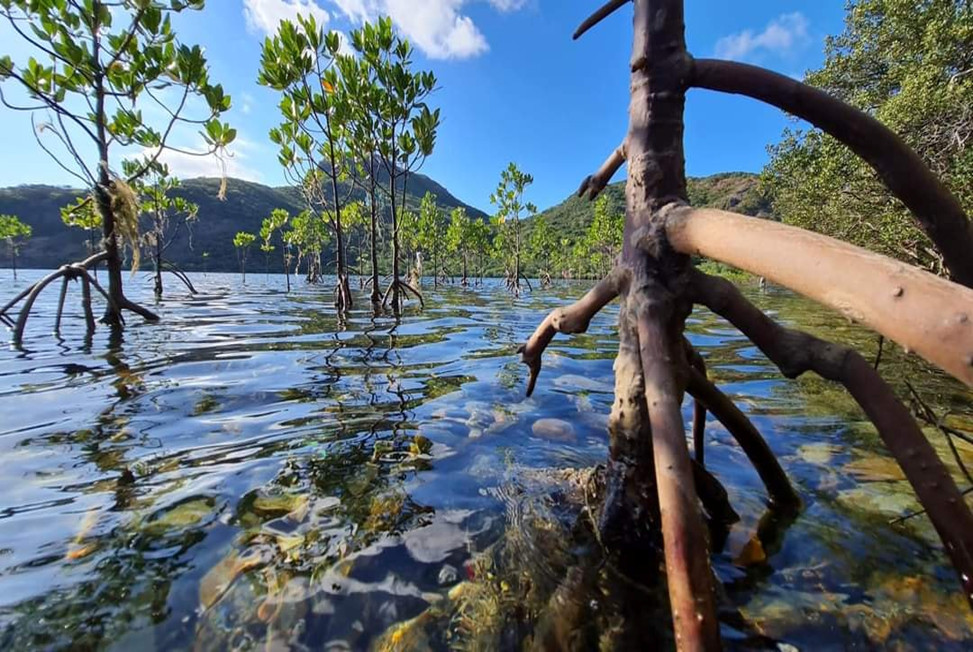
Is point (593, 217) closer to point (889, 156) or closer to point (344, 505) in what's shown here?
point (344, 505)

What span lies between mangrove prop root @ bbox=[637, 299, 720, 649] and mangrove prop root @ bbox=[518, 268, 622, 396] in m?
0.28

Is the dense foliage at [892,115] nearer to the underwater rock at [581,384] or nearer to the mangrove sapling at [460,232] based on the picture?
the underwater rock at [581,384]

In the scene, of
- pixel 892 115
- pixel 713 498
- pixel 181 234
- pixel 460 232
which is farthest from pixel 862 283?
pixel 181 234

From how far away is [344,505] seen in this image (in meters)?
2.49

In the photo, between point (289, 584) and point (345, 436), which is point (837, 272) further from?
point (345, 436)

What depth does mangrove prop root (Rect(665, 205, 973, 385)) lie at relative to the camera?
2.35 feet

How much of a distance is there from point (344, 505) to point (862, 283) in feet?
8.44

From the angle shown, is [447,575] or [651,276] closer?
[651,276]

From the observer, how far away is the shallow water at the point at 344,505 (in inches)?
66.6

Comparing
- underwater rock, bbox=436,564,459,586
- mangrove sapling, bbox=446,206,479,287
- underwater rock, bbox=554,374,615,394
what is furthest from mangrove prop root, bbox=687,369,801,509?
mangrove sapling, bbox=446,206,479,287

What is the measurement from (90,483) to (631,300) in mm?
3391

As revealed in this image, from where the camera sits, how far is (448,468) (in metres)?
3.02

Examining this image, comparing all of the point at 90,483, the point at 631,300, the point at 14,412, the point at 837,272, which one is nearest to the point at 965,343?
the point at 837,272

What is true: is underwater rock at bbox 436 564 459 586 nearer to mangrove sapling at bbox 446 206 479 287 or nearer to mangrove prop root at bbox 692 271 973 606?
mangrove prop root at bbox 692 271 973 606
